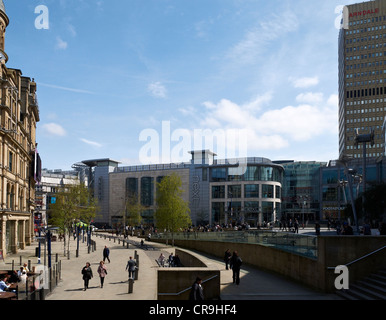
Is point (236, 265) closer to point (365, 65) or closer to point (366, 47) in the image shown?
point (365, 65)

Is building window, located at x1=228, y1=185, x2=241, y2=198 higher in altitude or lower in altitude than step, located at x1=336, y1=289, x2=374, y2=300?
higher

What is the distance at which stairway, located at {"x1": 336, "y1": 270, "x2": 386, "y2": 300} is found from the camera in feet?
44.2

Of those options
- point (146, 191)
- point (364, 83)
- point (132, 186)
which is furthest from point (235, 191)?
point (364, 83)

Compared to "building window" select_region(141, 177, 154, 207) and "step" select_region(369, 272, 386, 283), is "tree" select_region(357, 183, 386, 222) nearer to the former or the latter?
"step" select_region(369, 272, 386, 283)

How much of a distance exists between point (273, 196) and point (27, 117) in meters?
58.6

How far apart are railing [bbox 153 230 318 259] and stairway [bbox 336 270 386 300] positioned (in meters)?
2.15

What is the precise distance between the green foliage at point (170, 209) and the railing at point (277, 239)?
8631 millimetres

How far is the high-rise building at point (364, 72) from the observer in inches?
4683

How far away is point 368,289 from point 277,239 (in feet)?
28.4

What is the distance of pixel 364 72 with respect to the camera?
120 m

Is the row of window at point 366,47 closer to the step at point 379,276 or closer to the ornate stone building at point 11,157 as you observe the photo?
the ornate stone building at point 11,157

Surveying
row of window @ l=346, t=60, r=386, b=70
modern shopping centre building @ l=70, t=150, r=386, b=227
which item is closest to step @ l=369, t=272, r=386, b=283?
modern shopping centre building @ l=70, t=150, r=386, b=227
